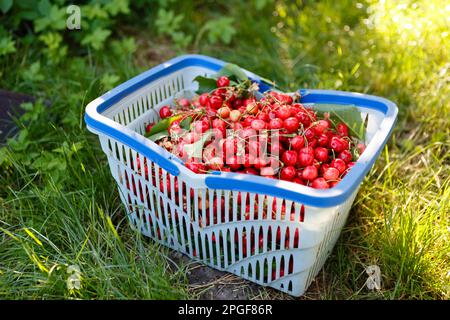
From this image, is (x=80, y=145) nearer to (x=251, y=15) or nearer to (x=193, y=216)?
(x=193, y=216)

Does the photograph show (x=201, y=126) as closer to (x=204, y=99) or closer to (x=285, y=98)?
(x=204, y=99)

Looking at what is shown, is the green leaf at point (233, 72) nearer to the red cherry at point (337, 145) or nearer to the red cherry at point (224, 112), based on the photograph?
the red cherry at point (224, 112)

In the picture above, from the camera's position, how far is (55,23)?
8.84ft

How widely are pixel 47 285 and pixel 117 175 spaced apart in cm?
43

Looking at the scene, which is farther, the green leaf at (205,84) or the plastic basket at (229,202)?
the green leaf at (205,84)

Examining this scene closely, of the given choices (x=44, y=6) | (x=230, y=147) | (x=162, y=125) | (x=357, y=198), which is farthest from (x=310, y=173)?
(x=44, y=6)

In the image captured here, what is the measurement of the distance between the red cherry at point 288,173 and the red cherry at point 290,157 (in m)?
0.03

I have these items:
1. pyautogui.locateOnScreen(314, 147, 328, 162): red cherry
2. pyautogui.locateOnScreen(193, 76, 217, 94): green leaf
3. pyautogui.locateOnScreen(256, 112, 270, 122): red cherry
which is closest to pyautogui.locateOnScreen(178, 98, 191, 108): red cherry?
pyautogui.locateOnScreen(193, 76, 217, 94): green leaf

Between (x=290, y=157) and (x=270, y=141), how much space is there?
9 centimetres

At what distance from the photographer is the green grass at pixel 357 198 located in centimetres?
169

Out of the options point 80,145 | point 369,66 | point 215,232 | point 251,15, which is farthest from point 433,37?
point 80,145

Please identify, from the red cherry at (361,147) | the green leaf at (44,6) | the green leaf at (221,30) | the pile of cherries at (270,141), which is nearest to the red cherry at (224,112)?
the pile of cherries at (270,141)

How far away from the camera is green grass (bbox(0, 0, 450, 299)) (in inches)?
66.4

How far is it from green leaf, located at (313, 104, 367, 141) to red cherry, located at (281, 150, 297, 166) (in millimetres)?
313
